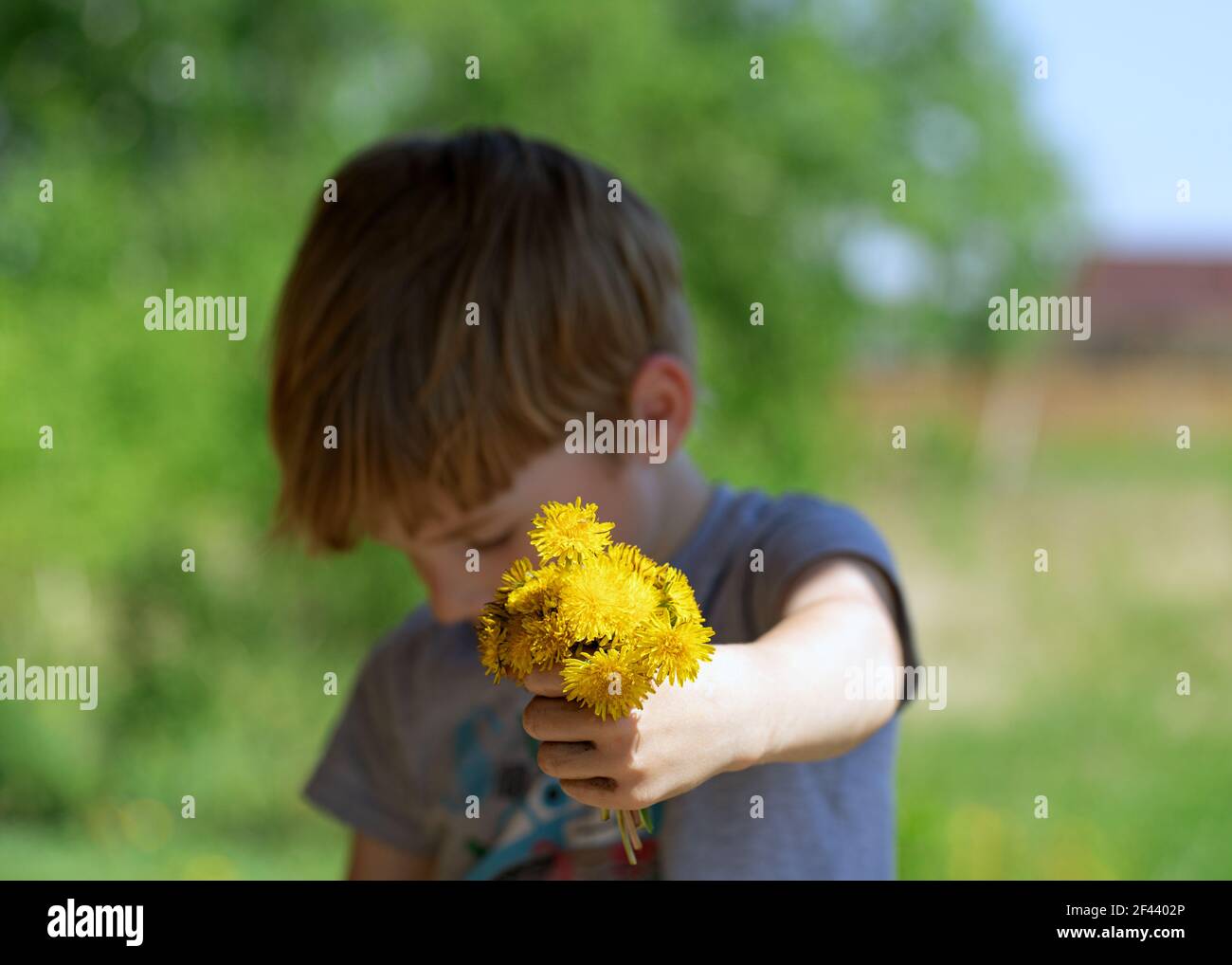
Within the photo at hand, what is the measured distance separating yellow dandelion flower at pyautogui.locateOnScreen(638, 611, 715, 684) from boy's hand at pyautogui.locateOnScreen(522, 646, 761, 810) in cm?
3

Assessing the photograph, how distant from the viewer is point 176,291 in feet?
10.8

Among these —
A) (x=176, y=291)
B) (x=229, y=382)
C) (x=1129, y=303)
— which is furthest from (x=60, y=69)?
(x=1129, y=303)

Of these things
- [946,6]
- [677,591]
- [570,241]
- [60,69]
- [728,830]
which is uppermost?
[946,6]

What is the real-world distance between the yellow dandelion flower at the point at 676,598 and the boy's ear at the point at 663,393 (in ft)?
1.19

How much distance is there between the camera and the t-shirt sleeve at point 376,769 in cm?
100

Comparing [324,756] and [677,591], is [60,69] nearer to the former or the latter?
[324,756]

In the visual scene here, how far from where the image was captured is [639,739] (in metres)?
0.49

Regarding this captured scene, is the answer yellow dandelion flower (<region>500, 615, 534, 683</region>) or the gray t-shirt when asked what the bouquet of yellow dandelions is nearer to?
yellow dandelion flower (<region>500, 615, 534, 683</region>)

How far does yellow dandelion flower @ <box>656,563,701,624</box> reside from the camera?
0.46 metres

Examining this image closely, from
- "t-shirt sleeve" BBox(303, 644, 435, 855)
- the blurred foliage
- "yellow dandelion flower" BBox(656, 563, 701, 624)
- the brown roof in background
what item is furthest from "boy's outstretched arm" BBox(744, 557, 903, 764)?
the brown roof in background

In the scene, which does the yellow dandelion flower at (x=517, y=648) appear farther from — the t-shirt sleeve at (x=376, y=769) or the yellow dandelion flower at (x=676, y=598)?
the t-shirt sleeve at (x=376, y=769)

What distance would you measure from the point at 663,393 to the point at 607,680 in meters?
0.40

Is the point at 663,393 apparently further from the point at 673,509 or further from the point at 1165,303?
the point at 1165,303

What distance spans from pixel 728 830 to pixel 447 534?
0.84ft
